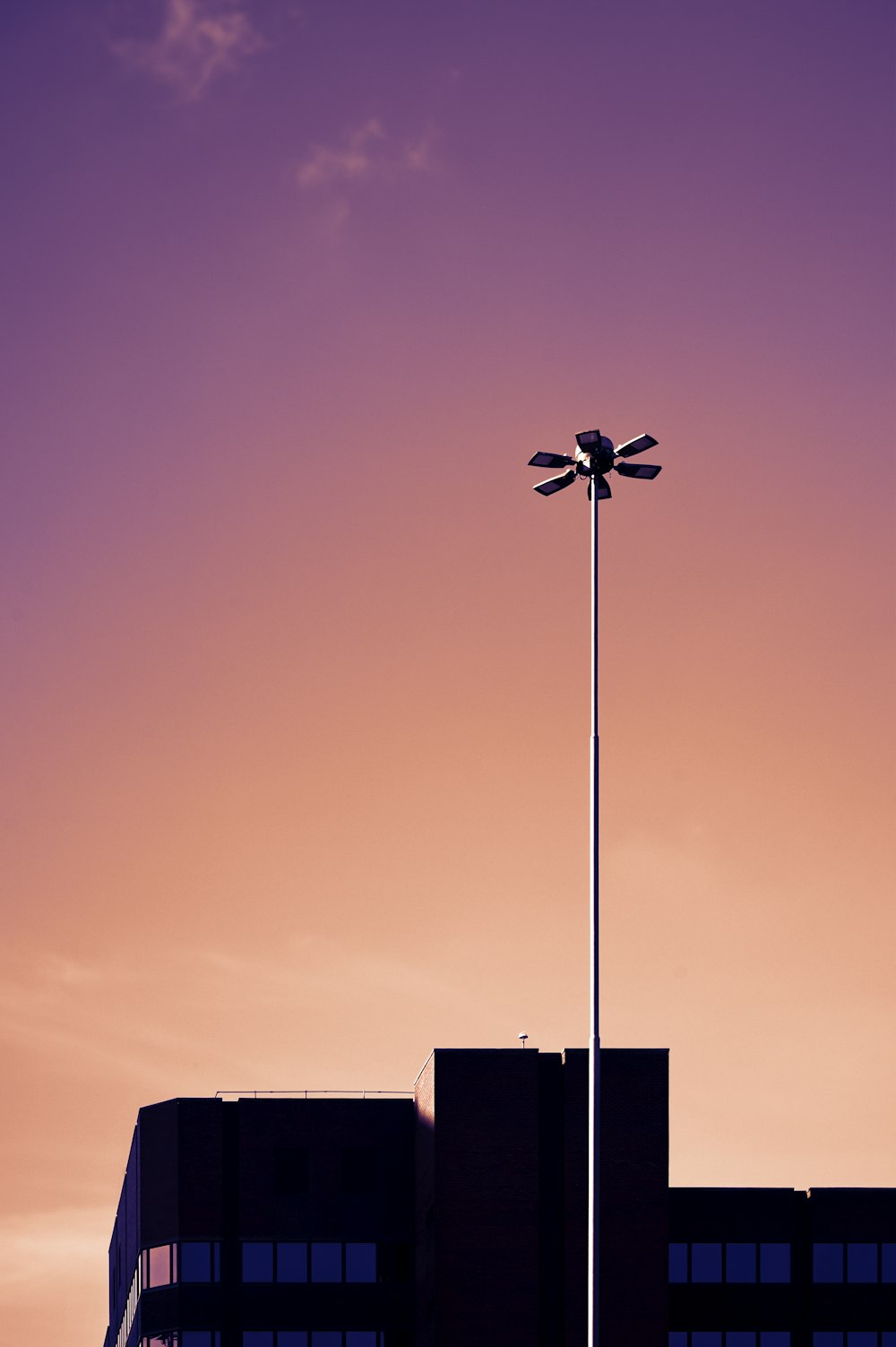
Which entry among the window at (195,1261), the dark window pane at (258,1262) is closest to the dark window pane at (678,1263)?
the dark window pane at (258,1262)

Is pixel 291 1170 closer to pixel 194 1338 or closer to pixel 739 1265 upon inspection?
pixel 194 1338

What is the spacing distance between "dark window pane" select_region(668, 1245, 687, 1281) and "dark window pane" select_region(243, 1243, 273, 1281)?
541 inches

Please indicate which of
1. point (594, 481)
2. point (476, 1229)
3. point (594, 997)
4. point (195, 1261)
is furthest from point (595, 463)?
point (195, 1261)

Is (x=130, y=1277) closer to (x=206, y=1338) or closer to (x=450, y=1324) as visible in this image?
(x=206, y=1338)

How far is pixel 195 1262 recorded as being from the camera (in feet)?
240

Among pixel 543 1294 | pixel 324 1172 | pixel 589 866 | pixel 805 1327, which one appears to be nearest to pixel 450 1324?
pixel 543 1294

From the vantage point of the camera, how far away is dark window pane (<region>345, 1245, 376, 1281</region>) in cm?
7394

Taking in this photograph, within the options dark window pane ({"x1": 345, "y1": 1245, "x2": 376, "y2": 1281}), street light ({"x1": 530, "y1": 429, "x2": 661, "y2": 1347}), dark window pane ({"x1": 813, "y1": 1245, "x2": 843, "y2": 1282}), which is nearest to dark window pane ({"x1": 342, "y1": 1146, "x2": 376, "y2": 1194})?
dark window pane ({"x1": 345, "y1": 1245, "x2": 376, "y2": 1281})

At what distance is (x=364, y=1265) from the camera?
74.1 metres

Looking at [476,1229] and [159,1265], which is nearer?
[476,1229]

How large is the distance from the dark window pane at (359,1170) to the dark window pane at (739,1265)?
1253 cm

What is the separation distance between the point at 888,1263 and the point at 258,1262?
73.4 ft

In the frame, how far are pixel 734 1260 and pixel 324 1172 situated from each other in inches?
574

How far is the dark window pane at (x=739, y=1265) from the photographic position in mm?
75188
